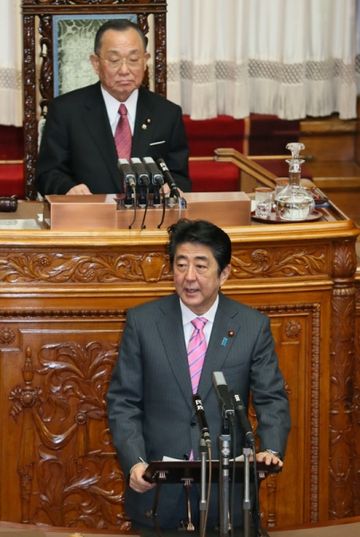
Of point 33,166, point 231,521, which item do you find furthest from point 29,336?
point 33,166

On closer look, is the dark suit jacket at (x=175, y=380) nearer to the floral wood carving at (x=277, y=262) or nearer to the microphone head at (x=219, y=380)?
the microphone head at (x=219, y=380)

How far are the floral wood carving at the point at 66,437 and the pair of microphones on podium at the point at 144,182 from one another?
24.0 inches

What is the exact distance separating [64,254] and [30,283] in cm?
18

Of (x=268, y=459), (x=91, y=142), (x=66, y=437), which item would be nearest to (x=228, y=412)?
(x=268, y=459)

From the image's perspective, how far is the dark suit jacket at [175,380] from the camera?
4488mm

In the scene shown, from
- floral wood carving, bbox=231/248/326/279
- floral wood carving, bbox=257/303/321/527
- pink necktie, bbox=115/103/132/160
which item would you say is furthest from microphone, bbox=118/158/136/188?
floral wood carving, bbox=257/303/321/527

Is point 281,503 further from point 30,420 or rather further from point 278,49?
point 278,49

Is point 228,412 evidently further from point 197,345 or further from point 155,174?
point 155,174

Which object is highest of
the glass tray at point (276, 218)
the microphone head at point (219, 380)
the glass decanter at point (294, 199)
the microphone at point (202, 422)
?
the glass decanter at point (294, 199)

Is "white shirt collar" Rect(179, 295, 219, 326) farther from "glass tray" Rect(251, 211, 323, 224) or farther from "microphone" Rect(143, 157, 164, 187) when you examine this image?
"glass tray" Rect(251, 211, 323, 224)

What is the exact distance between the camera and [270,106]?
9234 millimetres

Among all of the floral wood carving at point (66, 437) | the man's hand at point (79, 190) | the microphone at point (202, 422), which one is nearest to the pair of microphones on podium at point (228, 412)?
the microphone at point (202, 422)

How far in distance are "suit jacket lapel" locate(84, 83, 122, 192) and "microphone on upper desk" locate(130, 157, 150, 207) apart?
58 cm

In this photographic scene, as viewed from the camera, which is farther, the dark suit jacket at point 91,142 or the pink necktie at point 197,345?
the dark suit jacket at point 91,142
